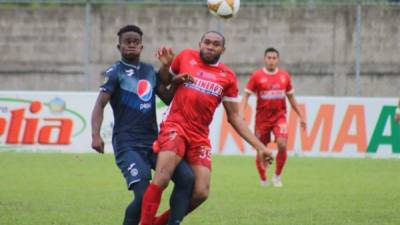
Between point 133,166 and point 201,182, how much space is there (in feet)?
2.37

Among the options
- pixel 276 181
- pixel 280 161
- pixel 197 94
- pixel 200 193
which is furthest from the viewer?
pixel 280 161

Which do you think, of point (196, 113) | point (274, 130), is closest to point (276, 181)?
point (274, 130)

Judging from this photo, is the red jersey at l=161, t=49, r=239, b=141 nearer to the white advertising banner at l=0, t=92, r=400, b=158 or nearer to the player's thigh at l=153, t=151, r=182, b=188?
the player's thigh at l=153, t=151, r=182, b=188

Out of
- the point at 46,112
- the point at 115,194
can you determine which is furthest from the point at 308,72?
the point at 115,194

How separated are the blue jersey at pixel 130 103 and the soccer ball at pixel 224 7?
2155 mm

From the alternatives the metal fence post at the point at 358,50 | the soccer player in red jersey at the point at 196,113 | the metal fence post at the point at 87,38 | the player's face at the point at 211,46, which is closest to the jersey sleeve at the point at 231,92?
the soccer player in red jersey at the point at 196,113

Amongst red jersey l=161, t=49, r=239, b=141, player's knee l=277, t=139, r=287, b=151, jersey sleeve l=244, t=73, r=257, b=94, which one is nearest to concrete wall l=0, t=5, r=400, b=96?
jersey sleeve l=244, t=73, r=257, b=94

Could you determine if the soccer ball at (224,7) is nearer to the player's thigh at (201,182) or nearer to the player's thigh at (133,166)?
the player's thigh at (201,182)

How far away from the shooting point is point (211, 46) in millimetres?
10242

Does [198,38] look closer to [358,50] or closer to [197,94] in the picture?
[358,50]

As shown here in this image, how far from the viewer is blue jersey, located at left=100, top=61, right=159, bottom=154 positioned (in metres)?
9.96

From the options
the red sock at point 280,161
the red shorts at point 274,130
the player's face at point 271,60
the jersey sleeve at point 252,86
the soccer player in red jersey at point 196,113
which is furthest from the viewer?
the jersey sleeve at point 252,86

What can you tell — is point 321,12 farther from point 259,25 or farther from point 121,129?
point 121,129

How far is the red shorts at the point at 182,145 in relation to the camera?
10.0m
